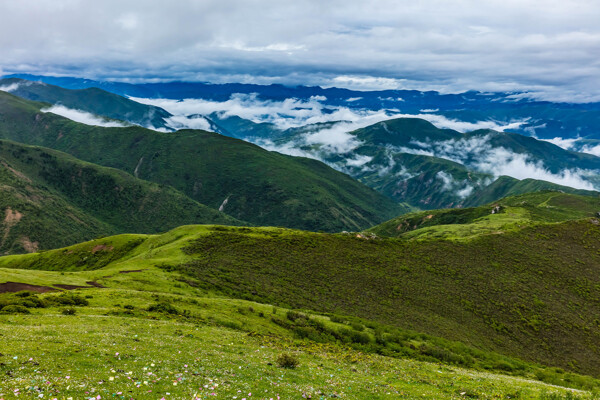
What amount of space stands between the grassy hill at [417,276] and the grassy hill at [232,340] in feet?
2.53

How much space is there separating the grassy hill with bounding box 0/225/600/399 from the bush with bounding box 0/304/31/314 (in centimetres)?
16

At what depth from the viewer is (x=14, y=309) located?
38.7 m

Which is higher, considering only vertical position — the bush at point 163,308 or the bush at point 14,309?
the bush at point 14,309

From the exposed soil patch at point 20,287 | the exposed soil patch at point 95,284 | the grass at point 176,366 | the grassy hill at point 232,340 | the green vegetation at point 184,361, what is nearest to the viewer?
the grass at point 176,366

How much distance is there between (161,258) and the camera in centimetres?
9844

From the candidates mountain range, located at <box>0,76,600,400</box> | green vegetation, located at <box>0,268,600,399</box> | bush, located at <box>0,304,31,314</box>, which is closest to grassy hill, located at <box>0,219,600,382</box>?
mountain range, located at <box>0,76,600,400</box>

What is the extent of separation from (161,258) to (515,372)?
83.3 m

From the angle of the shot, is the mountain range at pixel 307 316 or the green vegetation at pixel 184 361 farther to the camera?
the mountain range at pixel 307 316

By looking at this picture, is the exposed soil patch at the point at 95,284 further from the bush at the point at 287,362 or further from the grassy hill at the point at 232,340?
the bush at the point at 287,362

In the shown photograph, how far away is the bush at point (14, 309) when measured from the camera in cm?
3831

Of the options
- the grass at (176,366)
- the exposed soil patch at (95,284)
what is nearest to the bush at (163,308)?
the grass at (176,366)

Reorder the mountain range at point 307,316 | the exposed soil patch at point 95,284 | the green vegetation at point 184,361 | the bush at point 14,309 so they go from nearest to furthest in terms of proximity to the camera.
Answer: the green vegetation at point 184,361 < the mountain range at point 307,316 < the bush at point 14,309 < the exposed soil patch at point 95,284

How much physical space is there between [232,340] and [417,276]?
80725 millimetres

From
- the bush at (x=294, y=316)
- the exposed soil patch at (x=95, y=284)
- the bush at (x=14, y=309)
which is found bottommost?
the bush at (x=294, y=316)
